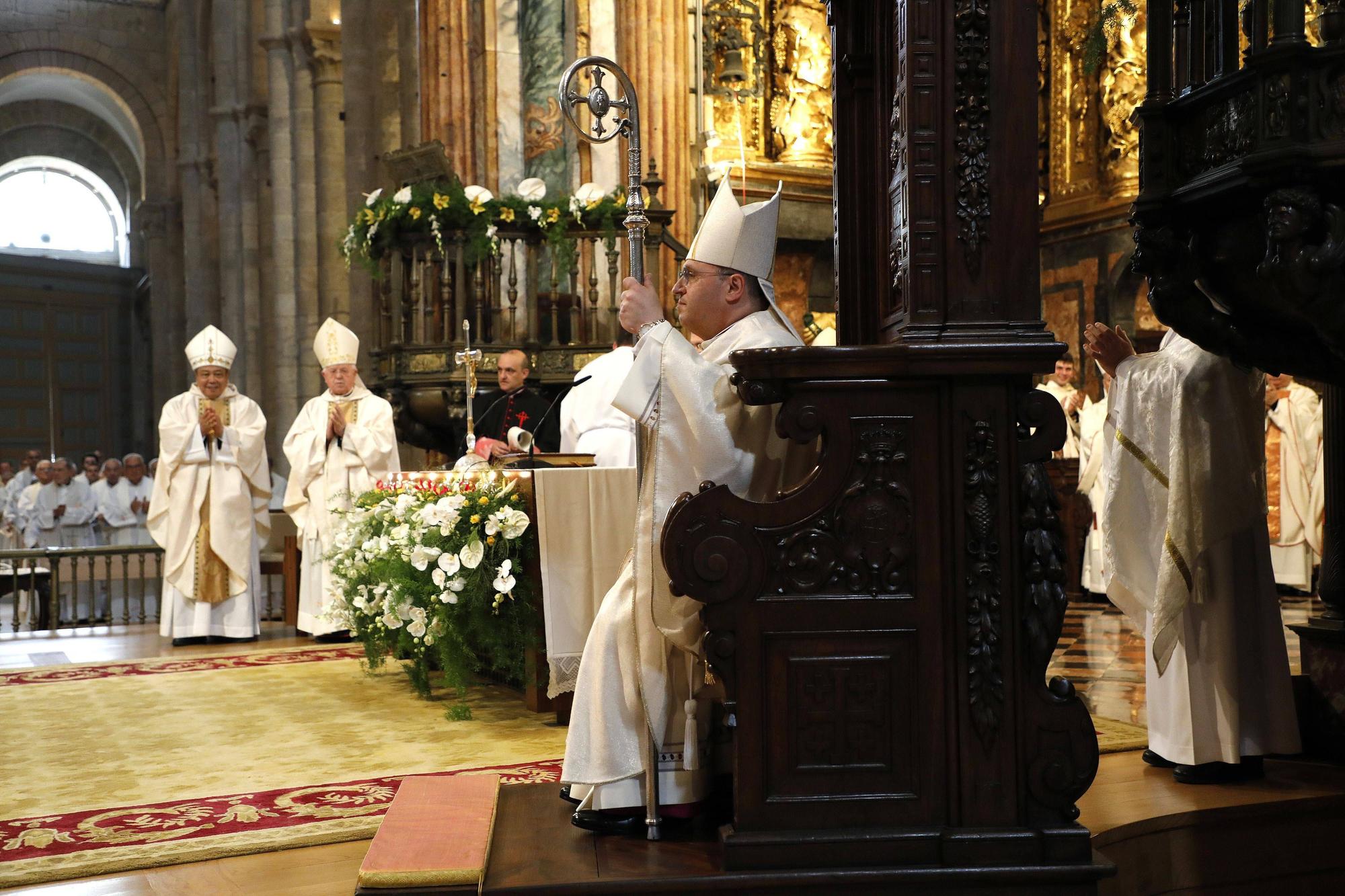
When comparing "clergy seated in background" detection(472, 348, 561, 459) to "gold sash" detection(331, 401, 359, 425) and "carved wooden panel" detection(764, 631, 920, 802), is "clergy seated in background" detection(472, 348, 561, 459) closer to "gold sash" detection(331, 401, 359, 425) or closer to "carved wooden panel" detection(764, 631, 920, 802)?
"gold sash" detection(331, 401, 359, 425)

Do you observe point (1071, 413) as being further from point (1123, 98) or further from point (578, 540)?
point (578, 540)

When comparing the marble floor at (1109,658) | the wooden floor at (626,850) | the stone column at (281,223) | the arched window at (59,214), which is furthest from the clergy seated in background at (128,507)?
the arched window at (59,214)

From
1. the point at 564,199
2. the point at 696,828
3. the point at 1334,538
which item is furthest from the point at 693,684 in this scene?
the point at 564,199

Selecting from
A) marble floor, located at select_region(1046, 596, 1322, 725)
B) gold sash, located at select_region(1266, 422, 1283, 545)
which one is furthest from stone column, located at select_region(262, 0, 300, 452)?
gold sash, located at select_region(1266, 422, 1283, 545)

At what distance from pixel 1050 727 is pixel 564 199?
6.67 metres

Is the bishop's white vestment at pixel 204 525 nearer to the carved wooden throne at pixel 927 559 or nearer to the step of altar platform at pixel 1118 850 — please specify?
the step of altar platform at pixel 1118 850

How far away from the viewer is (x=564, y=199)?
900cm

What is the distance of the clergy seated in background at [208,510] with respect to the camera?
8.72m

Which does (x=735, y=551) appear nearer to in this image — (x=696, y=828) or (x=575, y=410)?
(x=696, y=828)

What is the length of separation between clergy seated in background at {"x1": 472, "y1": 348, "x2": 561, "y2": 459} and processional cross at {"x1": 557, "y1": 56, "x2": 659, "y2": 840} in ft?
14.3

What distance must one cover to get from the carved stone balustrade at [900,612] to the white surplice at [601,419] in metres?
4.19

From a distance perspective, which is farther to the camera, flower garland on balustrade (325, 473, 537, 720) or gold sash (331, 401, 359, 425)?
gold sash (331, 401, 359, 425)

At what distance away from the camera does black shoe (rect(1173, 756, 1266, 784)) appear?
159 inches

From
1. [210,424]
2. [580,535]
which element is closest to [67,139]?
[210,424]
